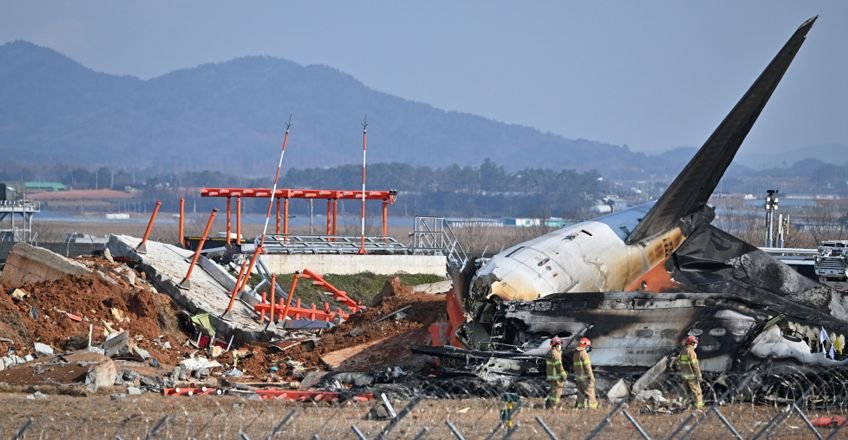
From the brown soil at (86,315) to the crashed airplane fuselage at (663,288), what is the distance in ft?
26.8

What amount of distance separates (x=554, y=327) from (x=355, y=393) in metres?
3.97

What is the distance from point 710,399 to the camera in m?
22.6

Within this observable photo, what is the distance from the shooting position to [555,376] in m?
21.8

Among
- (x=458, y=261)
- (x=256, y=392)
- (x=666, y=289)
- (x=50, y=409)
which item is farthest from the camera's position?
(x=458, y=261)

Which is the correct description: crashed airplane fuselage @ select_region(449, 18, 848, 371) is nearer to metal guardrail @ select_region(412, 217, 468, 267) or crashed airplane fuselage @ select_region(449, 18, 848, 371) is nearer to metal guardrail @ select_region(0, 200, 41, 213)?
metal guardrail @ select_region(412, 217, 468, 267)

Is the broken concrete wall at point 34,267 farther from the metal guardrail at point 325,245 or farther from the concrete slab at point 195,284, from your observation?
the metal guardrail at point 325,245

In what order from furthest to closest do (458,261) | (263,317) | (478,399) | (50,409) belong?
1. (458,261)
2. (263,317)
3. (478,399)
4. (50,409)

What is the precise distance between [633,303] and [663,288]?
6.33m

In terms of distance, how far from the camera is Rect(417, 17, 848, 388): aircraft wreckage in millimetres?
23500

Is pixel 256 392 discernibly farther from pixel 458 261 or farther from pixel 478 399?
pixel 458 261

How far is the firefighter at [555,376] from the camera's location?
21812 mm

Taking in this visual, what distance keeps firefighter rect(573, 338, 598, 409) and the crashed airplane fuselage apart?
1835mm

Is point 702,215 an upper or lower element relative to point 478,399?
upper

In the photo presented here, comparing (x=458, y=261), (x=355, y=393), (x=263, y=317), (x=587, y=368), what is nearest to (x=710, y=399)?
(x=587, y=368)
